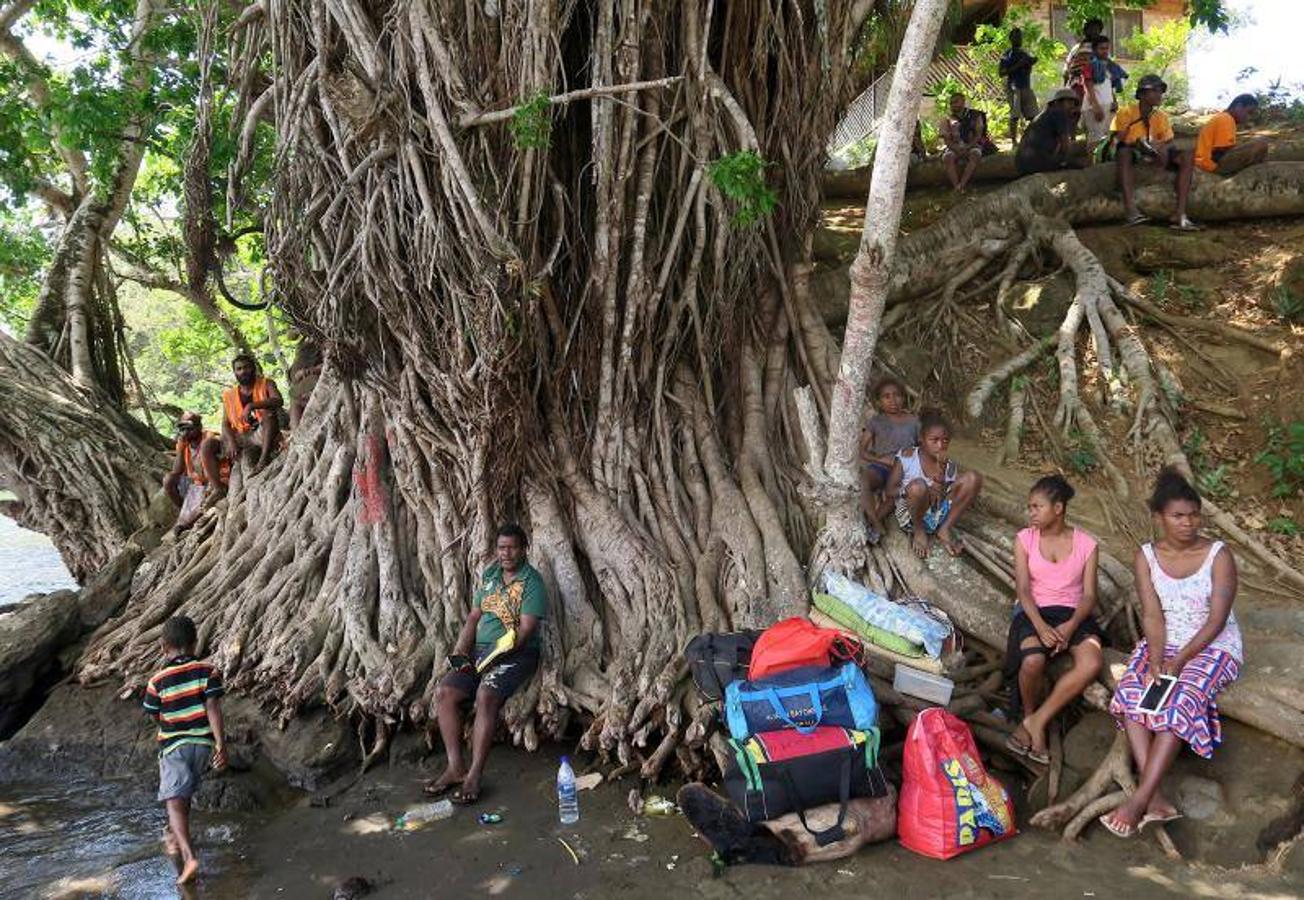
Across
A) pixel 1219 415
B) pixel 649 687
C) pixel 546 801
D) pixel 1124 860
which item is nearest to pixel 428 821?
pixel 546 801

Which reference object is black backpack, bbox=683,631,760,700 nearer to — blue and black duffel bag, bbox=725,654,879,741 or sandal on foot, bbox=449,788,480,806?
blue and black duffel bag, bbox=725,654,879,741

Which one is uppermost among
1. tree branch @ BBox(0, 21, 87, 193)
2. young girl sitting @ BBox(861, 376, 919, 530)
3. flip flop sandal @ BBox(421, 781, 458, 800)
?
tree branch @ BBox(0, 21, 87, 193)

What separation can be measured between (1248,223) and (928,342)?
110 inches

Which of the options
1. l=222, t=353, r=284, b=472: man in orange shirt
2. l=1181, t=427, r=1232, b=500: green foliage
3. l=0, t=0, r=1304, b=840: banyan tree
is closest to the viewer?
l=0, t=0, r=1304, b=840: banyan tree

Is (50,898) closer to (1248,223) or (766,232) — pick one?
(766,232)

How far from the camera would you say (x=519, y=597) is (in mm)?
4770

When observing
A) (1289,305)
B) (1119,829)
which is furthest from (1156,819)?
(1289,305)

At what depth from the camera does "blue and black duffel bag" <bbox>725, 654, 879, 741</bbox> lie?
3.67 m

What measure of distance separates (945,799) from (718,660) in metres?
1.04

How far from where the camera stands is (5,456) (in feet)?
24.6

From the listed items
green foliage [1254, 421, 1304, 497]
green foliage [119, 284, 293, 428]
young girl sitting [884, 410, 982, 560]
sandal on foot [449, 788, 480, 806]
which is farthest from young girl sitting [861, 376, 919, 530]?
green foliage [119, 284, 293, 428]

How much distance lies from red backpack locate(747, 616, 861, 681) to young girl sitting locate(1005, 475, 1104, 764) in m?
0.76

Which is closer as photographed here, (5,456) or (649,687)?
(649,687)

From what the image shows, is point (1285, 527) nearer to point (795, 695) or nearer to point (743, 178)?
point (795, 695)
